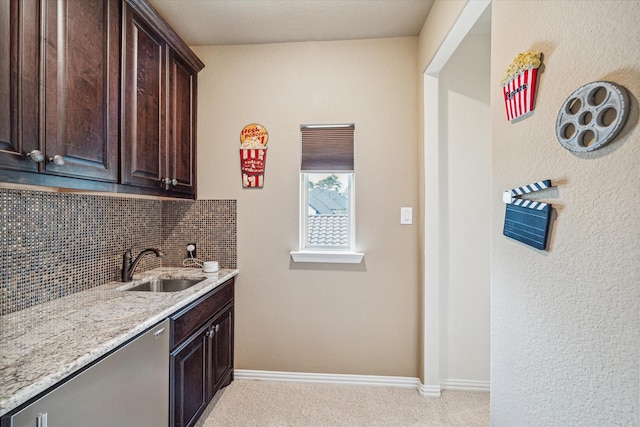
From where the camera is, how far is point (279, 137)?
7.76 ft

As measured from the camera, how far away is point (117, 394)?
114cm

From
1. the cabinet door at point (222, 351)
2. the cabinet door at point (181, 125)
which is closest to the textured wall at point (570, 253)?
the cabinet door at point (222, 351)

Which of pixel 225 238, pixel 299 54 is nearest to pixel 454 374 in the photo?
pixel 225 238

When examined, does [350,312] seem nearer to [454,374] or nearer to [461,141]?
[454,374]

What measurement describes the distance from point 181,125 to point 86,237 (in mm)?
959

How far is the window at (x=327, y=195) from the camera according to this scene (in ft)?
7.70

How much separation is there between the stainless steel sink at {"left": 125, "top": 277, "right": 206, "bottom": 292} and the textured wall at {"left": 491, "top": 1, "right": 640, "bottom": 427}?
186 cm

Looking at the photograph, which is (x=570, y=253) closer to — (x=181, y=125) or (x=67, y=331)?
(x=67, y=331)

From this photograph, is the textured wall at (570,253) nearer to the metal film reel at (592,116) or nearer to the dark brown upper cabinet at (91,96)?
the metal film reel at (592,116)

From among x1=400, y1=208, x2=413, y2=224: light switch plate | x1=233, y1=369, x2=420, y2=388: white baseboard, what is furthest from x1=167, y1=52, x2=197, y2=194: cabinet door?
x1=400, y1=208, x2=413, y2=224: light switch plate

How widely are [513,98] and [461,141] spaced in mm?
1330

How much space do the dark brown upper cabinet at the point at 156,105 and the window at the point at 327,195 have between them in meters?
0.89

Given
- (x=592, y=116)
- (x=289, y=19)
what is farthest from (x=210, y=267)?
(x=592, y=116)

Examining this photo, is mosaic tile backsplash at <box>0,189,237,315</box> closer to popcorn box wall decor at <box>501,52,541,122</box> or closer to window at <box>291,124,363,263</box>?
window at <box>291,124,363,263</box>
